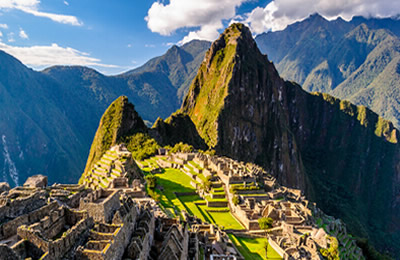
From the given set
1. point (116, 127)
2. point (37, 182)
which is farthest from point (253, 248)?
point (116, 127)

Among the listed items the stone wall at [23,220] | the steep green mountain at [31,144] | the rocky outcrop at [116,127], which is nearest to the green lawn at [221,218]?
the stone wall at [23,220]

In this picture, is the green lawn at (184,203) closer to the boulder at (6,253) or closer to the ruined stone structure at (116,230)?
the ruined stone structure at (116,230)

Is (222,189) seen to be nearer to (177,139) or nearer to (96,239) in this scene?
(96,239)

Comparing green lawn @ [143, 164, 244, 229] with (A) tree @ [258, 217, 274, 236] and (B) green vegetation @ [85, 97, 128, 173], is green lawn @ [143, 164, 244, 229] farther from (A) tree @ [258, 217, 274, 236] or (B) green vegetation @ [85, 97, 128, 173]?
(B) green vegetation @ [85, 97, 128, 173]

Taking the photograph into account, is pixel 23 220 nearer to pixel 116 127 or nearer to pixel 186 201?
pixel 186 201

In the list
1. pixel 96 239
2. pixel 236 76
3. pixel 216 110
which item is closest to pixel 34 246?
pixel 96 239
